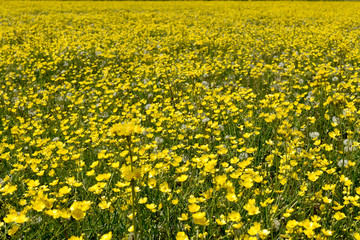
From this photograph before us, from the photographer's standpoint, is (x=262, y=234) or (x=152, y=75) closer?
(x=262, y=234)

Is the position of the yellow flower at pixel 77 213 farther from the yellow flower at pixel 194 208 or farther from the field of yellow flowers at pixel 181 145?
the yellow flower at pixel 194 208

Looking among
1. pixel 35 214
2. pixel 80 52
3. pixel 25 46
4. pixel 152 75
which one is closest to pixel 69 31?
pixel 25 46

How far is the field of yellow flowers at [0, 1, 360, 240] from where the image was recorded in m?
2.20

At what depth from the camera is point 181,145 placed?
10.3 feet

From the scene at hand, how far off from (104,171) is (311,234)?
2055 mm

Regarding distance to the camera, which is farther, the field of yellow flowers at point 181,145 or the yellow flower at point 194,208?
the field of yellow flowers at point 181,145

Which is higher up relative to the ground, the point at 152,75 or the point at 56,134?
the point at 152,75

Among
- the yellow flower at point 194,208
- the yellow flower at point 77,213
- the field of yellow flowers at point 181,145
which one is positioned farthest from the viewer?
the field of yellow flowers at point 181,145

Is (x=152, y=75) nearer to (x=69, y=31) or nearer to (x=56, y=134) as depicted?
(x=56, y=134)

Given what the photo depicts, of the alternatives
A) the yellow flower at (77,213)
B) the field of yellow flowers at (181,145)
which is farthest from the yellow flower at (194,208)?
the yellow flower at (77,213)

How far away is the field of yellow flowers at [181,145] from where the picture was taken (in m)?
2.20

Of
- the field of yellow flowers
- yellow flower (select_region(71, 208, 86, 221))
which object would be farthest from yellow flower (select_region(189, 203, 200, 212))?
yellow flower (select_region(71, 208, 86, 221))

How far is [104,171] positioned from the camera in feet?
10.1

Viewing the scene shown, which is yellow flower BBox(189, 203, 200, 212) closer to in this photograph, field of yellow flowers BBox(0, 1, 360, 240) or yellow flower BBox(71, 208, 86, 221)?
field of yellow flowers BBox(0, 1, 360, 240)
